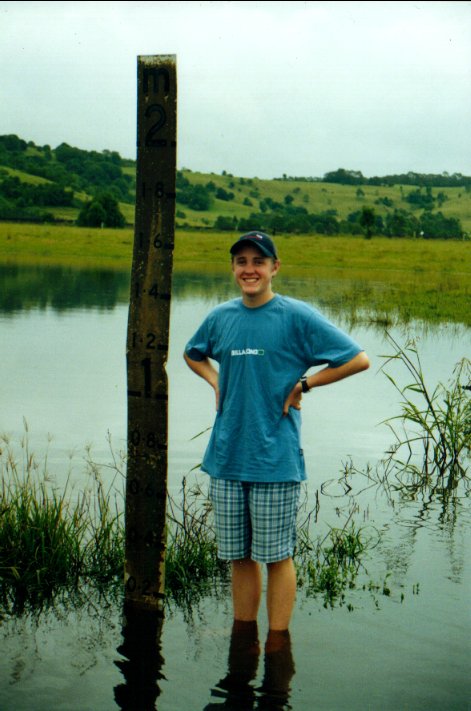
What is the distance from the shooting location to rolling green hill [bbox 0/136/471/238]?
345ft

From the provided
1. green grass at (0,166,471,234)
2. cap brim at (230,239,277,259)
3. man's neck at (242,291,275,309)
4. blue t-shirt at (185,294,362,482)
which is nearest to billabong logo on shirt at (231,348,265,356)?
blue t-shirt at (185,294,362,482)

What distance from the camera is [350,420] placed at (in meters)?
13.4

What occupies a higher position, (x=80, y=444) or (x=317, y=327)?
(x=317, y=327)

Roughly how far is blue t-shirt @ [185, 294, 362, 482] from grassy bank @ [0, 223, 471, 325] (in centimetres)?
2283

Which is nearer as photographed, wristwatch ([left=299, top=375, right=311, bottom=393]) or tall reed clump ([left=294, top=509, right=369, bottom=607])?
wristwatch ([left=299, top=375, right=311, bottom=393])

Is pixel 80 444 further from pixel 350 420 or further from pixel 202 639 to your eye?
pixel 202 639

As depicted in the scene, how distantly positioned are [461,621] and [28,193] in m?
104

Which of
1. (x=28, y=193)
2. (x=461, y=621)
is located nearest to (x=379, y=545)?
(x=461, y=621)

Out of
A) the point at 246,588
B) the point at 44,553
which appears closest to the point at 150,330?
the point at 246,588

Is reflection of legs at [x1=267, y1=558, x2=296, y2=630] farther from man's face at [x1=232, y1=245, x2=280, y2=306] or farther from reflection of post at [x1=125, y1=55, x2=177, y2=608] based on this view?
man's face at [x1=232, y1=245, x2=280, y2=306]

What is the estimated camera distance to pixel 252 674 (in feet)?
17.6

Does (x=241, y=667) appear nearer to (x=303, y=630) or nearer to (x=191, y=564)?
(x=303, y=630)

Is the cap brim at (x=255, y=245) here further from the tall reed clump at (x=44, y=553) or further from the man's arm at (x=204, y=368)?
the tall reed clump at (x=44, y=553)

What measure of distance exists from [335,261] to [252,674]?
5229cm
